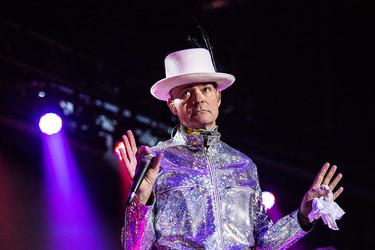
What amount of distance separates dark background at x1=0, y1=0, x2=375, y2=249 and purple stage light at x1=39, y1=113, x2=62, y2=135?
0.13 metres

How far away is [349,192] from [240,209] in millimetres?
4833

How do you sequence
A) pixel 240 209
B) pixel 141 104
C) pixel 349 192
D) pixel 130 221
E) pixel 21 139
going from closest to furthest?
1. pixel 130 221
2. pixel 240 209
3. pixel 21 139
4. pixel 141 104
5. pixel 349 192

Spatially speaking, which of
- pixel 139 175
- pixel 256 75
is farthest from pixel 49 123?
pixel 139 175

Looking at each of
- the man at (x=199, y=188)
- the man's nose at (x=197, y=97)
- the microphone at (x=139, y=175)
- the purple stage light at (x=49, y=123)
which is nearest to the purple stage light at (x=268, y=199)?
the purple stage light at (x=49, y=123)

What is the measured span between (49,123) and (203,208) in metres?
3.31

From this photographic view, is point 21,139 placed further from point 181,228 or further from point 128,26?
point 181,228

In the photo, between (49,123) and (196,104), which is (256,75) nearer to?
(49,123)

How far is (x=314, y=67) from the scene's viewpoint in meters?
7.62

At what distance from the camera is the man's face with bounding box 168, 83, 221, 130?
131 inches

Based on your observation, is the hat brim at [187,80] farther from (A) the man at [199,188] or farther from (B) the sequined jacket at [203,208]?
(B) the sequined jacket at [203,208]

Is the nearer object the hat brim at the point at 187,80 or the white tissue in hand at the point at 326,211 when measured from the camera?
the white tissue in hand at the point at 326,211

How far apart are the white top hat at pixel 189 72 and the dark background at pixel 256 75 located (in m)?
2.87

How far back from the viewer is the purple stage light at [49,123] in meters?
6.08

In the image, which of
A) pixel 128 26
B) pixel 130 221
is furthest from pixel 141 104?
pixel 130 221
